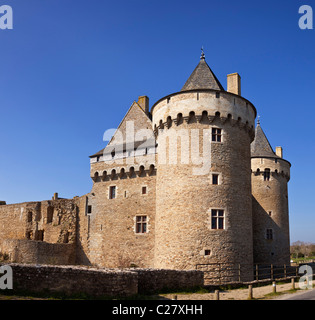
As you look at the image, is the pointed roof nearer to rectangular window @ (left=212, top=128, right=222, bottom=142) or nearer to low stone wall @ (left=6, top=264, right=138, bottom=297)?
rectangular window @ (left=212, top=128, right=222, bottom=142)

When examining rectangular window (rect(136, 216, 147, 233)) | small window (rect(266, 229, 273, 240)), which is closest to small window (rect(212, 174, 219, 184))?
rectangular window (rect(136, 216, 147, 233))

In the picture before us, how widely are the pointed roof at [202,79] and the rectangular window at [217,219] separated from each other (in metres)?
7.62

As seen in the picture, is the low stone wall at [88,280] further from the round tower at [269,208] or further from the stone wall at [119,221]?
the round tower at [269,208]

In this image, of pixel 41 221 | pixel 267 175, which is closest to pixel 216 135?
pixel 267 175

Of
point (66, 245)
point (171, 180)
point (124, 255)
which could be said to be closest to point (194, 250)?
point (171, 180)

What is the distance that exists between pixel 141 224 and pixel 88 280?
13338 millimetres

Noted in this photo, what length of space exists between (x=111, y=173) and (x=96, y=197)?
250 centimetres

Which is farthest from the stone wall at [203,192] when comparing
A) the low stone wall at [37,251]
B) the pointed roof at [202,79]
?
the low stone wall at [37,251]

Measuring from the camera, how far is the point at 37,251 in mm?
26031

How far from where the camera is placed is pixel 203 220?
771 inches

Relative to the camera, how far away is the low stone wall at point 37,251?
2609cm

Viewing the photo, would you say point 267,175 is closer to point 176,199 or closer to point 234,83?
point 234,83

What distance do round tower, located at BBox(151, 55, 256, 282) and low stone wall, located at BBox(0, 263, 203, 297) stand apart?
15.2 ft
